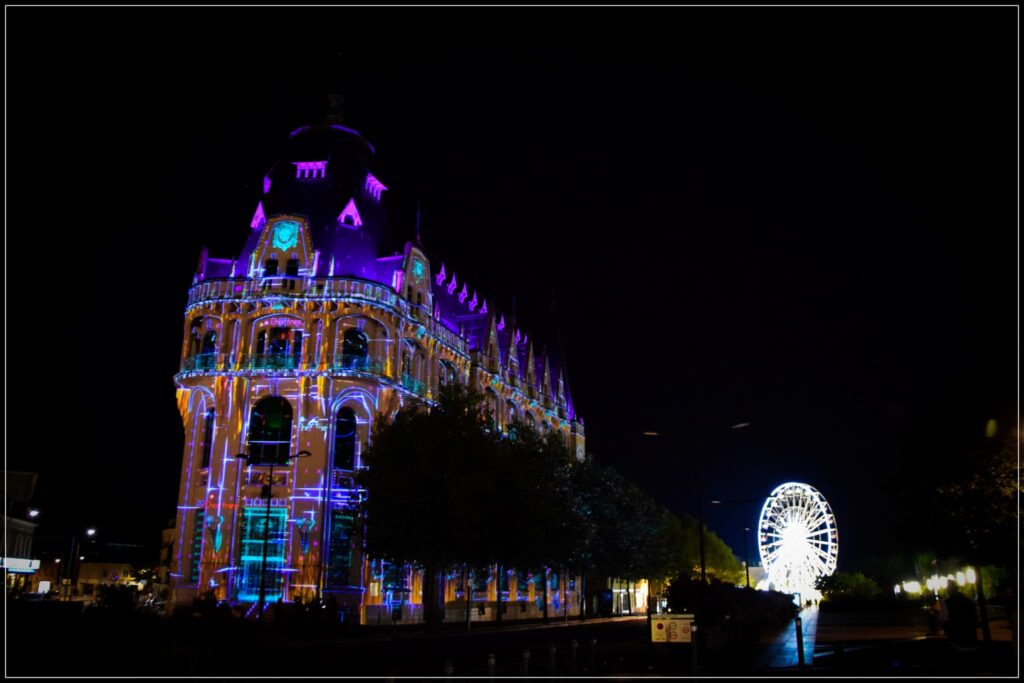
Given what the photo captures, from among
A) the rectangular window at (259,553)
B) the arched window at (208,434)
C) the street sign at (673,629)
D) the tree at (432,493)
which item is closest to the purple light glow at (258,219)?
the arched window at (208,434)

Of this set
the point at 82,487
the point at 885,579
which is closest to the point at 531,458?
the point at 82,487

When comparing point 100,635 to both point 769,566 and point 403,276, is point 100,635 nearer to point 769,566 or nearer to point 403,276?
point 403,276

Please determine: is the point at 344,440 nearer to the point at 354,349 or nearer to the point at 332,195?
the point at 354,349

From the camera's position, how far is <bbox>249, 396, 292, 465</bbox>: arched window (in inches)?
2254

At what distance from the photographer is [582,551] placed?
2584 inches

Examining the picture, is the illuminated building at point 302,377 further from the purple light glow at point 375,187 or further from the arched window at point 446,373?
the arched window at point 446,373

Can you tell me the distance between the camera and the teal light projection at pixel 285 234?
61.2 metres

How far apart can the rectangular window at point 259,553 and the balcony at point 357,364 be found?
985 centimetres

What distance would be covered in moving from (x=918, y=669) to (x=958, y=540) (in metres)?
13.9

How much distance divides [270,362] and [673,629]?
130 feet

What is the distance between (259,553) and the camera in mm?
54625

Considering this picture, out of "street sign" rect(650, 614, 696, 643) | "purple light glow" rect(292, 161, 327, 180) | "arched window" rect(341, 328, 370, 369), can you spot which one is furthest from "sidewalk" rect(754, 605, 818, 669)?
"purple light glow" rect(292, 161, 327, 180)

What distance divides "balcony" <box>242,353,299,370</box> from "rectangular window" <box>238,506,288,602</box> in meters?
9.34

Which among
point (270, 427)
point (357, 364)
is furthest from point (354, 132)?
Answer: point (270, 427)
